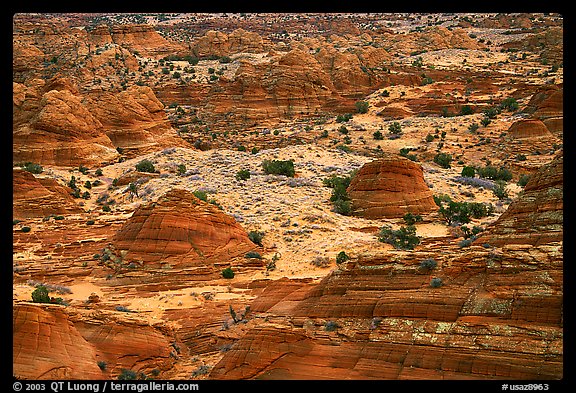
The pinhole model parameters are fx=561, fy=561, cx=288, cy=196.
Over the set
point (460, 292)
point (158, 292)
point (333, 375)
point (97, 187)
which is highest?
point (460, 292)

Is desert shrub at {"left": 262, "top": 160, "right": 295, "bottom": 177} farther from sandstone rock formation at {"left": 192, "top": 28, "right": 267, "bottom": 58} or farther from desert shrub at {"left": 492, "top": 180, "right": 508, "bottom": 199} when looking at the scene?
sandstone rock formation at {"left": 192, "top": 28, "right": 267, "bottom": 58}

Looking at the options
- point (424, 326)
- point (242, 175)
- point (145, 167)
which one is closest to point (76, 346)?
point (424, 326)

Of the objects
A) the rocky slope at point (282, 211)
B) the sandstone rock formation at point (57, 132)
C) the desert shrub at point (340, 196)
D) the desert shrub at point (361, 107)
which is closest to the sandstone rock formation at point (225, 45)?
the rocky slope at point (282, 211)

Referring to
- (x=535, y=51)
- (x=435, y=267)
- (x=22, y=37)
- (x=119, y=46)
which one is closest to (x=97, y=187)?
(x=435, y=267)

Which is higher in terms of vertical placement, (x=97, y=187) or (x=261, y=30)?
(x=261, y=30)

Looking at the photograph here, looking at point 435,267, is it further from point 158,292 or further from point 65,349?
point 158,292

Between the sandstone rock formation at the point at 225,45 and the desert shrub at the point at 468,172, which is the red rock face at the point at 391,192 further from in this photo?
the sandstone rock formation at the point at 225,45
